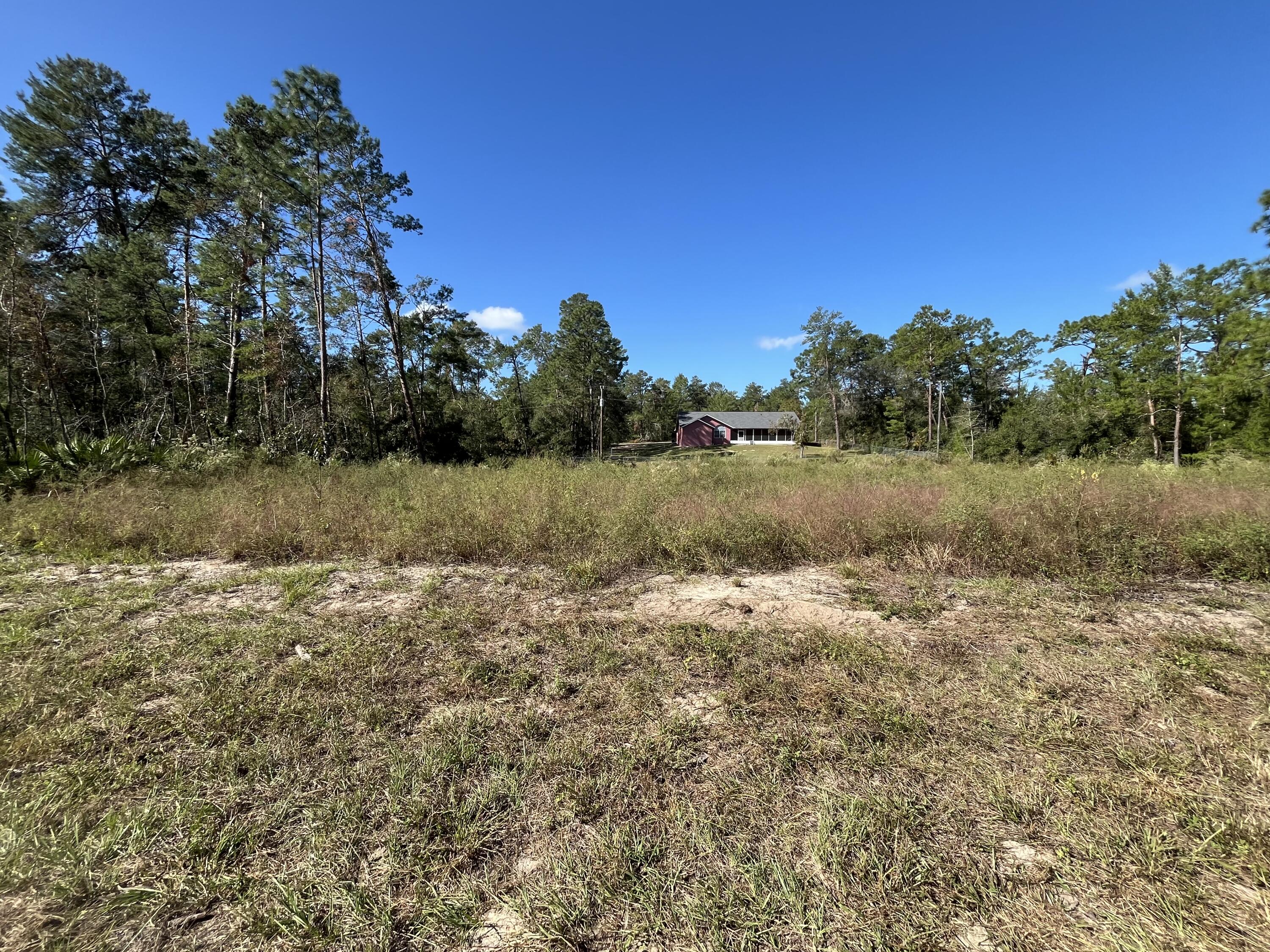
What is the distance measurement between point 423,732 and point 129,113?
1154 inches

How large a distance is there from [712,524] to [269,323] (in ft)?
59.3

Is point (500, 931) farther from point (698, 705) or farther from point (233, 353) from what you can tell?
point (233, 353)

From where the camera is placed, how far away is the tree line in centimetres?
1338

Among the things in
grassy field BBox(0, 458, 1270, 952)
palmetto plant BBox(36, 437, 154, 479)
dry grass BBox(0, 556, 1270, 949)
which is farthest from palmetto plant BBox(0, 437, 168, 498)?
dry grass BBox(0, 556, 1270, 949)

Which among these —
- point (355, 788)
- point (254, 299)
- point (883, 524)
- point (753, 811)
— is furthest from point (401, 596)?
point (254, 299)

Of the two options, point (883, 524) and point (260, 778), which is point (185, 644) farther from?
point (883, 524)

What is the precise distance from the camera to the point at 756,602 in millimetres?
4270

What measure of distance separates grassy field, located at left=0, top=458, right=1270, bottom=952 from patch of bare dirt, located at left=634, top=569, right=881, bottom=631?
4 centimetres

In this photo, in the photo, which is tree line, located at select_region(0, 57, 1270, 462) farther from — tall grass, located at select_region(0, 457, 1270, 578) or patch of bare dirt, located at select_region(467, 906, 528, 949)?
patch of bare dirt, located at select_region(467, 906, 528, 949)

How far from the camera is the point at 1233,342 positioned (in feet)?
64.1

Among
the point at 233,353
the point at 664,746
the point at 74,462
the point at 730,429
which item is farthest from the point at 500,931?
the point at 730,429

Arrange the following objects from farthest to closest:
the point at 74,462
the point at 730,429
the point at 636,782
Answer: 1. the point at 730,429
2. the point at 74,462
3. the point at 636,782

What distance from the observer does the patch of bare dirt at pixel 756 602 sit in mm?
3852

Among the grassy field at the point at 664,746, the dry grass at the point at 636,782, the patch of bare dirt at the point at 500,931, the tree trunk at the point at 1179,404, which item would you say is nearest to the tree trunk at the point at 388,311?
the grassy field at the point at 664,746
